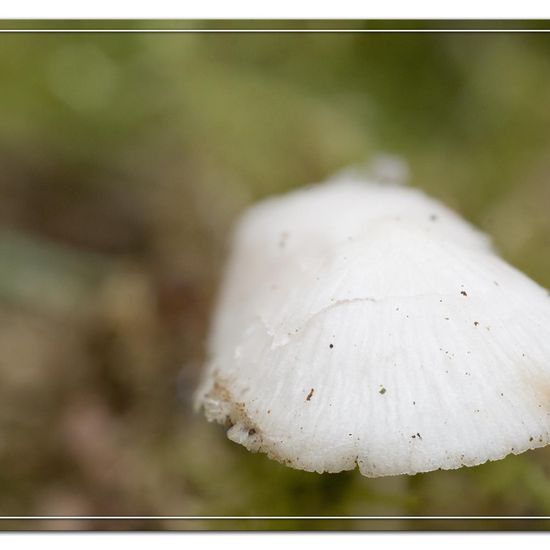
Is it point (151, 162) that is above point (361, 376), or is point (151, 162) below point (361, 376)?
below

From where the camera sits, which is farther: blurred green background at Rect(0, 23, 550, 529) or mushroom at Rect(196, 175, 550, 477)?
blurred green background at Rect(0, 23, 550, 529)

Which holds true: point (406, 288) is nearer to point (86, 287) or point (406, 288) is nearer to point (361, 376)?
point (361, 376)

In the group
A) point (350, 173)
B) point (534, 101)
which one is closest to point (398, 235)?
point (350, 173)

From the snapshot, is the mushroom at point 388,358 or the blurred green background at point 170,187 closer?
the mushroom at point 388,358
